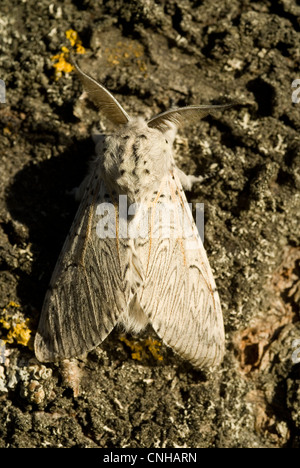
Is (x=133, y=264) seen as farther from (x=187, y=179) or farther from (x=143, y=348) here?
(x=187, y=179)

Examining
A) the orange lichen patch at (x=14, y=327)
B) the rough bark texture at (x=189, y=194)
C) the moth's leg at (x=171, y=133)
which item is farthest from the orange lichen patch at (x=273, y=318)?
the orange lichen patch at (x=14, y=327)

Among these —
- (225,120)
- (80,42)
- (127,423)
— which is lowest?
(127,423)

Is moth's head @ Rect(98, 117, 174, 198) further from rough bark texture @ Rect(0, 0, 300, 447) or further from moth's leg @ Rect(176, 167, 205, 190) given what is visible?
rough bark texture @ Rect(0, 0, 300, 447)


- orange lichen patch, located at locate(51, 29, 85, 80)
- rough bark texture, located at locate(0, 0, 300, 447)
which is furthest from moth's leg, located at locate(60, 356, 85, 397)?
orange lichen patch, located at locate(51, 29, 85, 80)

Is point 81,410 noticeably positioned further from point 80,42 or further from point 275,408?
point 80,42

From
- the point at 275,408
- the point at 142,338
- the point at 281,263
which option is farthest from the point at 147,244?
the point at 275,408
